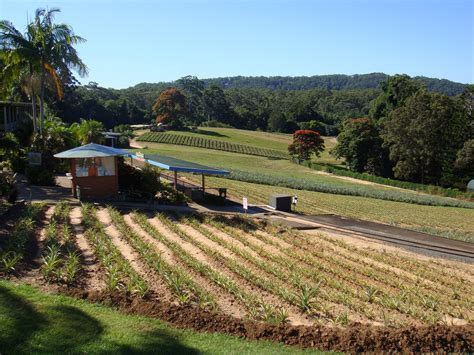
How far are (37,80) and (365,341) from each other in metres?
24.5

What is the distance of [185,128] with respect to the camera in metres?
118

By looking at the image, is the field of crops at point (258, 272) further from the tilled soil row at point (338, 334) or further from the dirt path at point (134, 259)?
the tilled soil row at point (338, 334)

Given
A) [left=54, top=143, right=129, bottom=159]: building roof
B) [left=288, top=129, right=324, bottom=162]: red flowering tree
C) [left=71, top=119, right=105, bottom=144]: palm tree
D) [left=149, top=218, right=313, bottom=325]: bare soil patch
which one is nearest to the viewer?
[left=149, top=218, right=313, bottom=325]: bare soil patch

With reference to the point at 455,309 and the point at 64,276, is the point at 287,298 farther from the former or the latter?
the point at 64,276

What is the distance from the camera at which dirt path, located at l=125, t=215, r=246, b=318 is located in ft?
33.3

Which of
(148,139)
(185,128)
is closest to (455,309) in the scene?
(148,139)

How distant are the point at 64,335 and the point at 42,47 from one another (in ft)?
72.7

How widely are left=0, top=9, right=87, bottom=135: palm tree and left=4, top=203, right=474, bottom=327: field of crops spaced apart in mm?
11487

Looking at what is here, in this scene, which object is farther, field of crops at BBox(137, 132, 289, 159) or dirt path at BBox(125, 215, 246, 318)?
field of crops at BBox(137, 132, 289, 159)

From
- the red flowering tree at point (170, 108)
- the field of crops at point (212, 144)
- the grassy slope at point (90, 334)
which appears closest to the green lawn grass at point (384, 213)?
the grassy slope at point (90, 334)

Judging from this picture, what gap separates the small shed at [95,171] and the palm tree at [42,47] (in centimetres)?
599

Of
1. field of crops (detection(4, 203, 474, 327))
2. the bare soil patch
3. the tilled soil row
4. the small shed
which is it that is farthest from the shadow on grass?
the small shed

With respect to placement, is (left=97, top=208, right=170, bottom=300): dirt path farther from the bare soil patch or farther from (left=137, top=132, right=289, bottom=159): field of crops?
(left=137, top=132, right=289, bottom=159): field of crops

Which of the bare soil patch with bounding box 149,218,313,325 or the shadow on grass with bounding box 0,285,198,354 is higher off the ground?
the shadow on grass with bounding box 0,285,198,354
